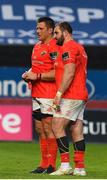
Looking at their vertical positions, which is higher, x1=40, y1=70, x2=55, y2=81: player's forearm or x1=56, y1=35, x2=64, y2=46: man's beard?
x1=56, y1=35, x2=64, y2=46: man's beard

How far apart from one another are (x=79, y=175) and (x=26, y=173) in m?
0.72

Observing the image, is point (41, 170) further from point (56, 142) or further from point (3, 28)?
point (3, 28)

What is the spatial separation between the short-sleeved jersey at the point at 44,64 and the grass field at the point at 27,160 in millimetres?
1049

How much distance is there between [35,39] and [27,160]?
7.95m

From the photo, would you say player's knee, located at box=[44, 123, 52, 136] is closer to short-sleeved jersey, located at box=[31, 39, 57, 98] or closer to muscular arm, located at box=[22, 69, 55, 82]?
short-sleeved jersey, located at box=[31, 39, 57, 98]

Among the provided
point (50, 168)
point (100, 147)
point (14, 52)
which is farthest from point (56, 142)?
point (14, 52)

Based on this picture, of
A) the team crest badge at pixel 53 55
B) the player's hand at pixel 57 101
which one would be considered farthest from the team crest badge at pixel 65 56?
the team crest badge at pixel 53 55

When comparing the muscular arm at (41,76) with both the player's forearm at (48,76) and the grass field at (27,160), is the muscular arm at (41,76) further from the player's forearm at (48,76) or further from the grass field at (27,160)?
the grass field at (27,160)

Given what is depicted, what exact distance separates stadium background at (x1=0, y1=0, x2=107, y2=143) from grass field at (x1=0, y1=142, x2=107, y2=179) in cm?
371

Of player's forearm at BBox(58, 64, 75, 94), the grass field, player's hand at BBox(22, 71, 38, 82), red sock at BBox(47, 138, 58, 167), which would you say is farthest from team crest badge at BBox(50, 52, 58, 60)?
the grass field

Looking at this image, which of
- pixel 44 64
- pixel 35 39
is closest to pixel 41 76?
pixel 44 64

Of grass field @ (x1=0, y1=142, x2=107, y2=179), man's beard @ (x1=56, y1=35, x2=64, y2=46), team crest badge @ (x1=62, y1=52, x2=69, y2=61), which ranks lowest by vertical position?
grass field @ (x1=0, y1=142, x2=107, y2=179)

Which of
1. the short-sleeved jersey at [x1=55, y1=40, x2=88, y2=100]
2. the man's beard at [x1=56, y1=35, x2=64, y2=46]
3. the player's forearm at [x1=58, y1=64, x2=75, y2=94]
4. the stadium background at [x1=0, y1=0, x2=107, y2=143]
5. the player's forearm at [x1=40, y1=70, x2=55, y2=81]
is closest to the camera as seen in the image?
the player's forearm at [x1=58, y1=64, x2=75, y2=94]

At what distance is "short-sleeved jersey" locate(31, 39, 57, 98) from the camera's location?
10570mm
